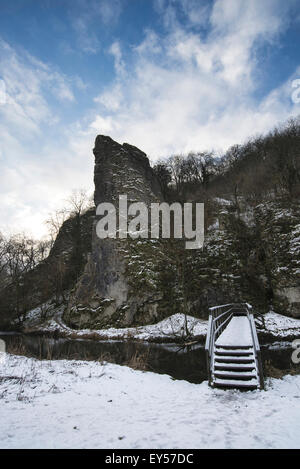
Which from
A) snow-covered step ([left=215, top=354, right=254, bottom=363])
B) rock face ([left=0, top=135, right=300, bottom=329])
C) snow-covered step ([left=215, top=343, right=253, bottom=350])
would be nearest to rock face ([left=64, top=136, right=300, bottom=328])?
rock face ([left=0, top=135, right=300, bottom=329])

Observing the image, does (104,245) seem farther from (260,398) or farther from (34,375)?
(260,398)

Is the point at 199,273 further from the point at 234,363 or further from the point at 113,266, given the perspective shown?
the point at 234,363

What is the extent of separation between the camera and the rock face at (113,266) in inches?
845

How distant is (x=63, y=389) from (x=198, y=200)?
101 feet

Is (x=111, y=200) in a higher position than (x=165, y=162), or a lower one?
lower

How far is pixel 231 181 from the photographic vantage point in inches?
1591

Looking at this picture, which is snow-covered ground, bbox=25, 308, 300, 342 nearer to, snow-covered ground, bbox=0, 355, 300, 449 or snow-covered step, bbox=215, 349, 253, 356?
snow-covered step, bbox=215, 349, 253, 356

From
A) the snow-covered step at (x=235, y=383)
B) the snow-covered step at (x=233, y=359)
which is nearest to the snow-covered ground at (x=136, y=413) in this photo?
the snow-covered step at (x=235, y=383)

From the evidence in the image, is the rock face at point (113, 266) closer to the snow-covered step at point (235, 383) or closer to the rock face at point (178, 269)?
the rock face at point (178, 269)

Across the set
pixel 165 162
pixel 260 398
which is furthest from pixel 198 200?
pixel 260 398

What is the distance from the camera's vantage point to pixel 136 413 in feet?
18.3

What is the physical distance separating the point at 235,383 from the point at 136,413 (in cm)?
337

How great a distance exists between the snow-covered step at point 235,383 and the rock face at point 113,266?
13.5 meters

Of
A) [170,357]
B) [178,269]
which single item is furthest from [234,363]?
[178,269]
